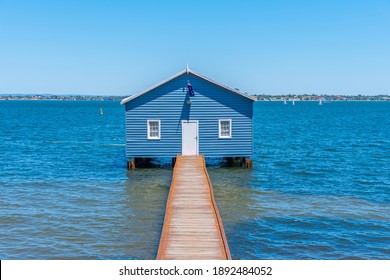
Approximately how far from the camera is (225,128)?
2778cm

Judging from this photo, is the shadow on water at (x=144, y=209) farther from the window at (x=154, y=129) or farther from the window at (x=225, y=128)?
the window at (x=225, y=128)

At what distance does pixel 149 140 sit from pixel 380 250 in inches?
620

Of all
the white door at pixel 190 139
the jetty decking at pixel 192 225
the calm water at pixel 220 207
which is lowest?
the calm water at pixel 220 207

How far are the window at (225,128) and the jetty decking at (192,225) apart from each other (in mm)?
6619

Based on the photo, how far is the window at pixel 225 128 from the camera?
2766 centimetres

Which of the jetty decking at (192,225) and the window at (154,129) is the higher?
the window at (154,129)

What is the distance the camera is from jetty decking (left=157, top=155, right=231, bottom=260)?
40.3 ft

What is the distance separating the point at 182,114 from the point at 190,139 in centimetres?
164

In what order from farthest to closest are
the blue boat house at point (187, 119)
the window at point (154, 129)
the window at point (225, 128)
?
the window at point (225, 128)
the window at point (154, 129)
the blue boat house at point (187, 119)

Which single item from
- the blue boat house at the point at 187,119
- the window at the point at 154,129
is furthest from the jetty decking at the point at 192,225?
the window at the point at 154,129

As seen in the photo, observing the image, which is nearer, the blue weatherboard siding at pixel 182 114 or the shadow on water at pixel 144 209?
the shadow on water at pixel 144 209

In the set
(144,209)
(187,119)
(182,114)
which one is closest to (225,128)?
(187,119)

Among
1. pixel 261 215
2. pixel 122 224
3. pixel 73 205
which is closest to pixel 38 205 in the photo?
pixel 73 205

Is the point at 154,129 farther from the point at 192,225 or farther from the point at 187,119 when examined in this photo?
the point at 192,225
